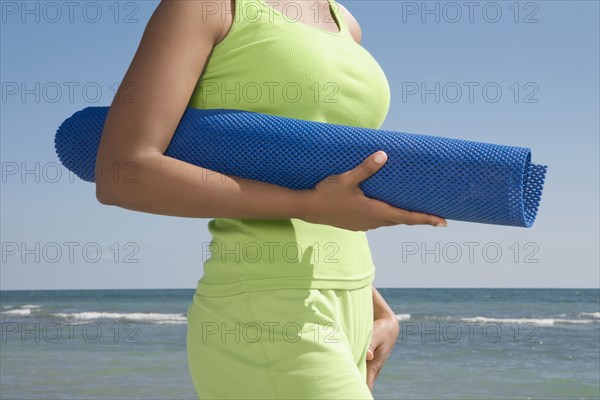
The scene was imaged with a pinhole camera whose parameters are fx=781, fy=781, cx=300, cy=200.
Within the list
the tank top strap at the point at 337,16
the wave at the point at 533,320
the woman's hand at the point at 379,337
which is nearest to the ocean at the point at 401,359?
the wave at the point at 533,320

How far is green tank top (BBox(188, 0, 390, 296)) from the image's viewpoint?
3.98 ft

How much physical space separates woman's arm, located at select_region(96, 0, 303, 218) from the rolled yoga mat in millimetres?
32

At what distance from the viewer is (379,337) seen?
1502 millimetres

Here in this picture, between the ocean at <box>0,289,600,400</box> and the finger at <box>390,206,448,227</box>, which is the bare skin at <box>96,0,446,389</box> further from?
the ocean at <box>0,289,600,400</box>

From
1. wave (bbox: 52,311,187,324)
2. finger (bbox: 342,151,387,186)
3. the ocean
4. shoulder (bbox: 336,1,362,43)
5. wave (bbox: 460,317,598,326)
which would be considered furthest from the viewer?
wave (bbox: 460,317,598,326)

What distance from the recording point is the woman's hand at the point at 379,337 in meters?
1.49

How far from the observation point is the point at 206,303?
4.14ft

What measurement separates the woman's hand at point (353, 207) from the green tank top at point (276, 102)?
0.08m

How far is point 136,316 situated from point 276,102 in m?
18.2

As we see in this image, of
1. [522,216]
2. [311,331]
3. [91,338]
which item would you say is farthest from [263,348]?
[91,338]

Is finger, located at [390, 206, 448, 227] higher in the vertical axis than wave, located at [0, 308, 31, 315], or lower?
higher

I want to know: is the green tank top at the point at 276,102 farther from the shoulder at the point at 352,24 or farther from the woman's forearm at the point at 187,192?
the shoulder at the point at 352,24

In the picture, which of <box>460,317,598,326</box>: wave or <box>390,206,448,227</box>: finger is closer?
<box>390,206,448,227</box>: finger

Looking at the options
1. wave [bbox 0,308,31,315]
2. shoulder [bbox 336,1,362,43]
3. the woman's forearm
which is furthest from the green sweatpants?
wave [bbox 0,308,31,315]
